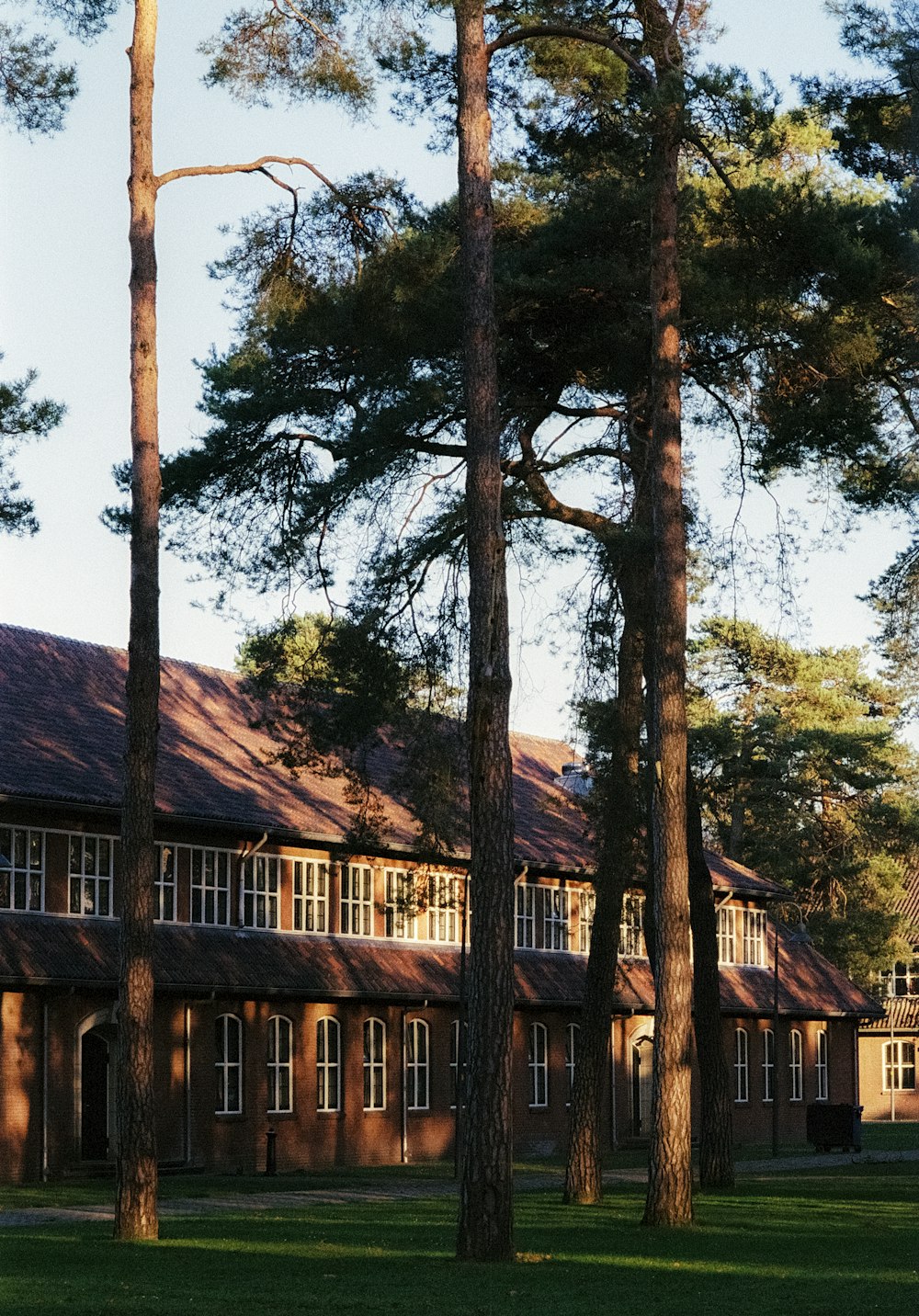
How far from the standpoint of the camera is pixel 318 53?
69.5 ft

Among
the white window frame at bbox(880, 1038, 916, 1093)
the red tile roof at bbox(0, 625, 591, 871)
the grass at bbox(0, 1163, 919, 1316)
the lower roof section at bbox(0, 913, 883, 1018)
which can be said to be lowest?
the white window frame at bbox(880, 1038, 916, 1093)

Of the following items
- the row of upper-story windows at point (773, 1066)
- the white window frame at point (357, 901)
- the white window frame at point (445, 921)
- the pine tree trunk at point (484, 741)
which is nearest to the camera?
the pine tree trunk at point (484, 741)

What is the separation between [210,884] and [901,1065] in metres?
41.7

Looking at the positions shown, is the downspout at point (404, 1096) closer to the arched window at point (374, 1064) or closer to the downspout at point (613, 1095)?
the arched window at point (374, 1064)

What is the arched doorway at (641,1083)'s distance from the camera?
45.2 m

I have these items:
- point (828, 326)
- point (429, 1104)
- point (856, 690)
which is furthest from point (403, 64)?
point (856, 690)

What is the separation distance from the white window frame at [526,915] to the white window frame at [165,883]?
1013 cm

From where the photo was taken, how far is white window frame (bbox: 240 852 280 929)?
3497cm

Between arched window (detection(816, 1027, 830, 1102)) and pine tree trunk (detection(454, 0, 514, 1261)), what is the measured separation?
3762 cm

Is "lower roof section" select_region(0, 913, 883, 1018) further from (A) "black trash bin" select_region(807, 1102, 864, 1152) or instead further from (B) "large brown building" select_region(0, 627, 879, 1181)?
(A) "black trash bin" select_region(807, 1102, 864, 1152)

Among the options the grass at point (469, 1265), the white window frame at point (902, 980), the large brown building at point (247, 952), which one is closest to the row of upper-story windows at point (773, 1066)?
the large brown building at point (247, 952)

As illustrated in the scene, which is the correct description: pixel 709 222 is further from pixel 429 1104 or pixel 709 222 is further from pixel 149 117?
pixel 429 1104

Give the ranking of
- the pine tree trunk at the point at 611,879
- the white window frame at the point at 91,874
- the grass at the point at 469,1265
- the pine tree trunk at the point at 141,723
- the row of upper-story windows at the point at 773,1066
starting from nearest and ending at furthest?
the grass at the point at 469,1265 < the pine tree trunk at the point at 141,723 < the pine tree trunk at the point at 611,879 < the white window frame at the point at 91,874 < the row of upper-story windows at the point at 773,1066

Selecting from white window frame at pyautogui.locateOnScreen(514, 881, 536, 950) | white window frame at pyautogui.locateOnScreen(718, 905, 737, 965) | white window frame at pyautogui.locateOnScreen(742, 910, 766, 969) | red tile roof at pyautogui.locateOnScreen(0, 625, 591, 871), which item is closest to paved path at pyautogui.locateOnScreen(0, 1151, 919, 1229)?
red tile roof at pyautogui.locateOnScreen(0, 625, 591, 871)
